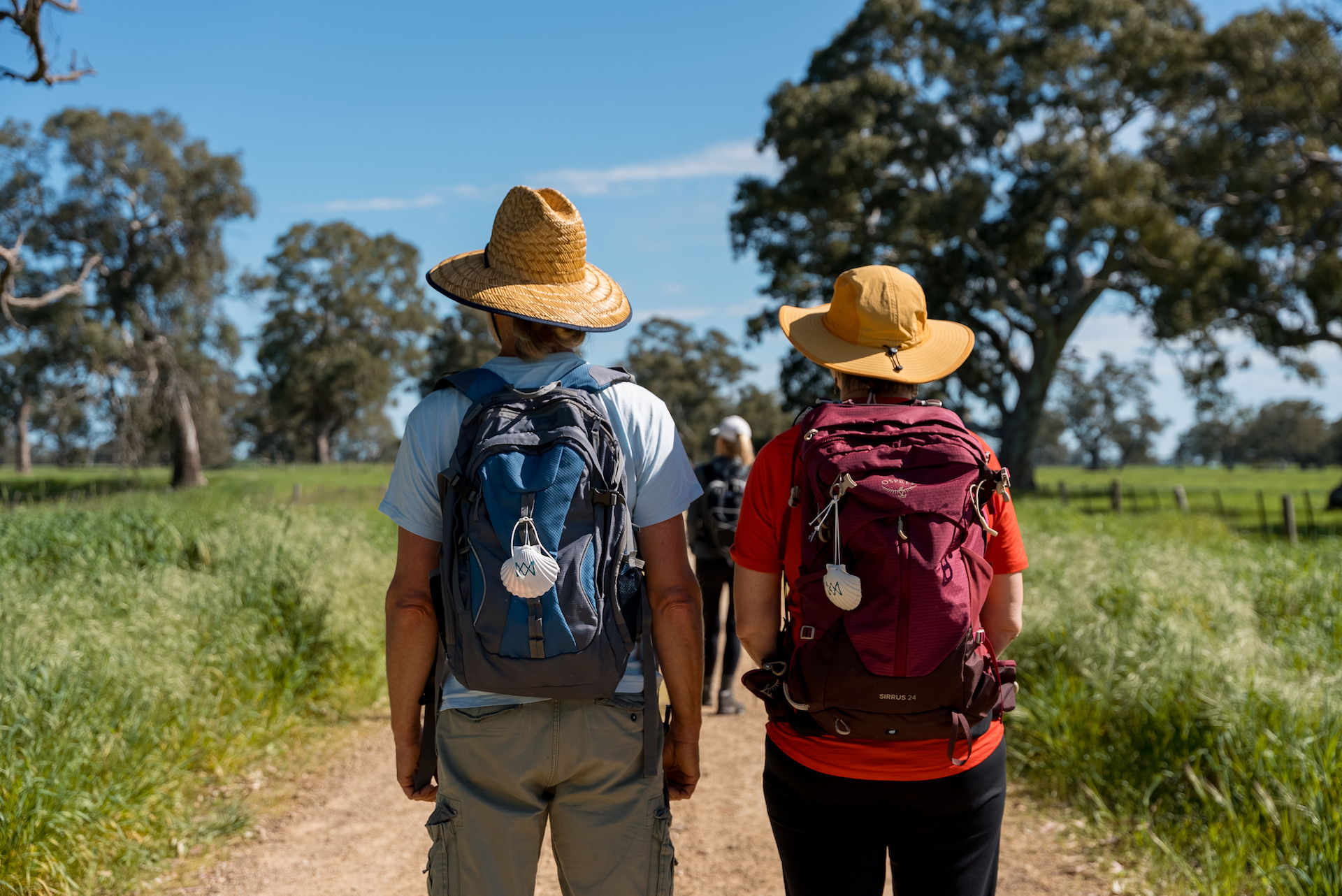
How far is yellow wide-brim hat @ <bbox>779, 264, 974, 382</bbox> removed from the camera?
220cm

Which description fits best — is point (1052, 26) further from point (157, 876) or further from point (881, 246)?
point (157, 876)

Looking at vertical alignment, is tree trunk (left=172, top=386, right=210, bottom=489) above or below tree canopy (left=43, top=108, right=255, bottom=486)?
below

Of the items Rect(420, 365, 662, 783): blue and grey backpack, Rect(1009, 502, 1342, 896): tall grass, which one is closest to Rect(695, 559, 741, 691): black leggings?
Rect(1009, 502, 1342, 896): tall grass

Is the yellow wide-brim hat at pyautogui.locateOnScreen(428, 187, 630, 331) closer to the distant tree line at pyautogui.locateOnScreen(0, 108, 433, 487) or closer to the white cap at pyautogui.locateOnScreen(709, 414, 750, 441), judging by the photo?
the white cap at pyautogui.locateOnScreen(709, 414, 750, 441)

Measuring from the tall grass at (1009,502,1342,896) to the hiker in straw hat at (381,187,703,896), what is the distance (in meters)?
2.68

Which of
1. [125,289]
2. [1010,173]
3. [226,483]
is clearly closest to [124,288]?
[125,289]

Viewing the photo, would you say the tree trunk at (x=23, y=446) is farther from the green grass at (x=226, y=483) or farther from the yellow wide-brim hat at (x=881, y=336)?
the yellow wide-brim hat at (x=881, y=336)

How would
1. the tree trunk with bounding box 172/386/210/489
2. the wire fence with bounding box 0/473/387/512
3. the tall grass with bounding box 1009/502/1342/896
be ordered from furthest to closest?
the tree trunk with bounding box 172/386/210/489
the wire fence with bounding box 0/473/387/512
the tall grass with bounding box 1009/502/1342/896

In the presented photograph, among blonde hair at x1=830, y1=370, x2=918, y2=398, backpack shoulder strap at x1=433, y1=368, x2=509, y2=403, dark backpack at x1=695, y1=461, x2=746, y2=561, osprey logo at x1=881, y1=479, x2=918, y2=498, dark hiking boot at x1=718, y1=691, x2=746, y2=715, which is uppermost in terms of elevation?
backpack shoulder strap at x1=433, y1=368, x2=509, y2=403

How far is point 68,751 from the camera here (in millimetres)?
3781

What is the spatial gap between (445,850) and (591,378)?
1.05 m

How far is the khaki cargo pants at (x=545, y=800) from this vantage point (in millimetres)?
1959

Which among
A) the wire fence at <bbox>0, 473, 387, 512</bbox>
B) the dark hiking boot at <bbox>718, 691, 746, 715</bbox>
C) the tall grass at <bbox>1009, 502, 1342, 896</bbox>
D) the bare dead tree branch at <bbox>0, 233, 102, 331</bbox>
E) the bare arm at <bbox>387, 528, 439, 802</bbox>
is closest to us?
the bare arm at <bbox>387, 528, 439, 802</bbox>

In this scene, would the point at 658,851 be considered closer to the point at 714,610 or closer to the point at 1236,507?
the point at 714,610
